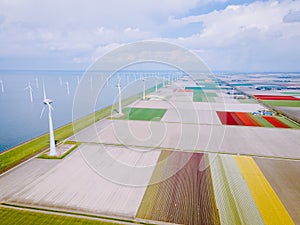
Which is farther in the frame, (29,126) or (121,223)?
(29,126)

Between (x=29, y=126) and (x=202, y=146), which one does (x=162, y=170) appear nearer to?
(x=202, y=146)

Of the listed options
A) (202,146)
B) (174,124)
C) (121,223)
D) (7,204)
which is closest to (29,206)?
(7,204)

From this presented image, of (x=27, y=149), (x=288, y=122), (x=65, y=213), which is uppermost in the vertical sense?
(x=288, y=122)

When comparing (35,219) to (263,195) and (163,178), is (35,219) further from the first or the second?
(263,195)

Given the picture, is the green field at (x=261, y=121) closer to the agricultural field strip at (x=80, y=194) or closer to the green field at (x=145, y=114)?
the green field at (x=145, y=114)

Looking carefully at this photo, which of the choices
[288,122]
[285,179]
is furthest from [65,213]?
[288,122]

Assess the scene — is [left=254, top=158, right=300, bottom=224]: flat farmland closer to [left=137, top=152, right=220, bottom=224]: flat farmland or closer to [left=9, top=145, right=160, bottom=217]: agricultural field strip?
[left=137, top=152, right=220, bottom=224]: flat farmland

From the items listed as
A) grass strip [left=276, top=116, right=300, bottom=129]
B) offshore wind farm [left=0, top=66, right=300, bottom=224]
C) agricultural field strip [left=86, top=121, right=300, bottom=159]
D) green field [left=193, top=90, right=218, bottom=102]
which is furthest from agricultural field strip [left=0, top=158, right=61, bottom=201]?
green field [left=193, top=90, right=218, bottom=102]
